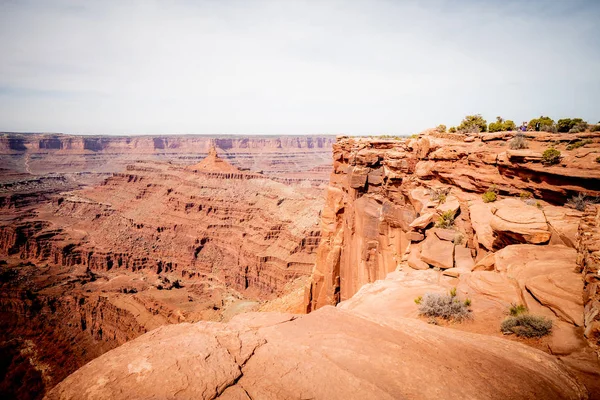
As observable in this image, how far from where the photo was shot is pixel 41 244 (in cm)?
6103

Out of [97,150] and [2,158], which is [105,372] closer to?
[2,158]

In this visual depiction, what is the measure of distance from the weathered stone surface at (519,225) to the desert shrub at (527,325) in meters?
4.49

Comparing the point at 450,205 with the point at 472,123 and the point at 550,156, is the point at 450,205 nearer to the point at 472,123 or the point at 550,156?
the point at 550,156

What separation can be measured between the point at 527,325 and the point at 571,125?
49.4ft

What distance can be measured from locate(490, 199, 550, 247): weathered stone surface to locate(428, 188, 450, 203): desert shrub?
331cm

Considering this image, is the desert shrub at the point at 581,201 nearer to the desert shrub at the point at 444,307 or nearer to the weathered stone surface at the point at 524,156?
the weathered stone surface at the point at 524,156

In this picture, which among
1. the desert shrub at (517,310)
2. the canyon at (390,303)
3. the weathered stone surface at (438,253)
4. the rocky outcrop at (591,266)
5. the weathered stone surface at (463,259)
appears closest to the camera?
the canyon at (390,303)

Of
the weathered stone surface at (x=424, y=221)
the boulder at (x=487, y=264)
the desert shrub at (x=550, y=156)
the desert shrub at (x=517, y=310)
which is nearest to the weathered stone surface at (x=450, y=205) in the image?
the weathered stone surface at (x=424, y=221)

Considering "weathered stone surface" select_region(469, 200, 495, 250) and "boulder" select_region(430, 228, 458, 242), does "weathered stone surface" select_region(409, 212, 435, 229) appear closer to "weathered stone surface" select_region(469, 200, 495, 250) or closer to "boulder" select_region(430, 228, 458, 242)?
"boulder" select_region(430, 228, 458, 242)

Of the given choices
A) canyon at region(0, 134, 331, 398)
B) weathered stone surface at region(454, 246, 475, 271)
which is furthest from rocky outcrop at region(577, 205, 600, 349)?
canyon at region(0, 134, 331, 398)

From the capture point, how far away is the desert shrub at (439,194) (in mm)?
15736

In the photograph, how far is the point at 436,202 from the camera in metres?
15.8

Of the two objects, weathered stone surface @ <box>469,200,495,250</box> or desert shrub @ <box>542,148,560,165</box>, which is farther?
Result: desert shrub @ <box>542,148,560,165</box>

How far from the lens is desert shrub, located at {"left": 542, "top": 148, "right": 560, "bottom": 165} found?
12.2 m
